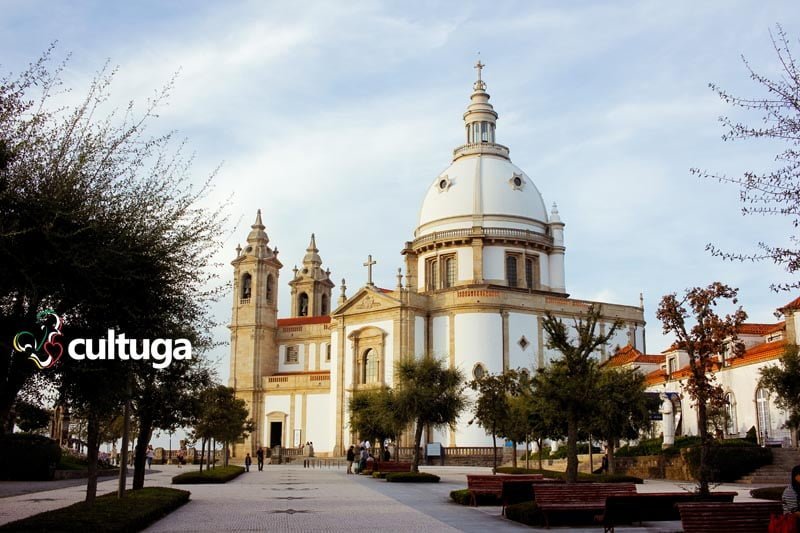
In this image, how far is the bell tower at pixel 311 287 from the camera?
3757 inches

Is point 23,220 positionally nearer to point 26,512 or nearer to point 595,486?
point 26,512

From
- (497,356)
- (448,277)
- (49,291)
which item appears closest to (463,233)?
(448,277)

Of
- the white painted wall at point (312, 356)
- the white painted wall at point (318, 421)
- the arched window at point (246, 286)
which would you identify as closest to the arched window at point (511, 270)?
the white painted wall at point (318, 421)

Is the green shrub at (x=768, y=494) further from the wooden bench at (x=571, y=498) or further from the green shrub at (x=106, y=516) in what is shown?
the green shrub at (x=106, y=516)

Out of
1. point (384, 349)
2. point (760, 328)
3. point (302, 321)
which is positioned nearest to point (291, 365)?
point (302, 321)

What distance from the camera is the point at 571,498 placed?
1858 centimetres

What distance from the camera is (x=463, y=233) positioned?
6838 cm

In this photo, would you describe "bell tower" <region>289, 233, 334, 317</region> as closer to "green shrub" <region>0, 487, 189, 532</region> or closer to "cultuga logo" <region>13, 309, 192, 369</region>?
"green shrub" <region>0, 487, 189, 532</region>

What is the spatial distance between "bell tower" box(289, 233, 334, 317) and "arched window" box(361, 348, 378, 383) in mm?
27096

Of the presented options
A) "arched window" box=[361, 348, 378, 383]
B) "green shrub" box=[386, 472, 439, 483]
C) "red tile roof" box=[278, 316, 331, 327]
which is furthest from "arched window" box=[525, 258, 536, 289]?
"green shrub" box=[386, 472, 439, 483]

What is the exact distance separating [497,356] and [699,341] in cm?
3938

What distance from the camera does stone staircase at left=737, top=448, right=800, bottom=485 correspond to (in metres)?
34.8

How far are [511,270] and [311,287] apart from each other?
105 ft

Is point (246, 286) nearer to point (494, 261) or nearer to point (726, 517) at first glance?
point (494, 261)
